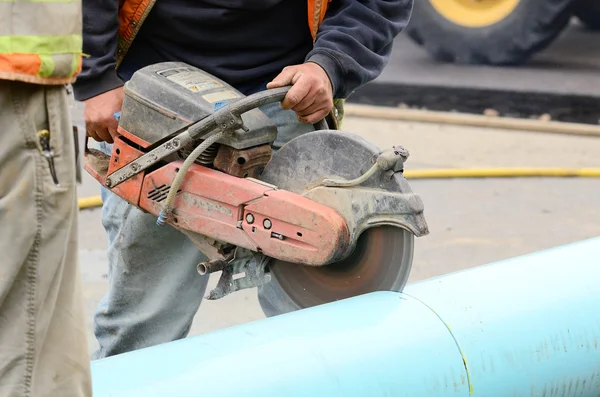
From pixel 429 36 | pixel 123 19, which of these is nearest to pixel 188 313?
pixel 123 19

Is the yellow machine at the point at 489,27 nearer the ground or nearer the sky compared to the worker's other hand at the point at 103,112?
nearer the ground

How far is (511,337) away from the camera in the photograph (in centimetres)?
221

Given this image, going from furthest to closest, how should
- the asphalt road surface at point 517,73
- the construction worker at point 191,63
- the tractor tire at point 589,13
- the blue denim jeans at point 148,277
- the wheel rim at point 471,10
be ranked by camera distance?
1. the tractor tire at point 589,13
2. the wheel rim at point 471,10
3. the asphalt road surface at point 517,73
4. the blue denim jeans at point 148,277
5. the construction worker at point 191,63

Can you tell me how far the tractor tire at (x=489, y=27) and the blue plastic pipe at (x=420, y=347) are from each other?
471 centimetres

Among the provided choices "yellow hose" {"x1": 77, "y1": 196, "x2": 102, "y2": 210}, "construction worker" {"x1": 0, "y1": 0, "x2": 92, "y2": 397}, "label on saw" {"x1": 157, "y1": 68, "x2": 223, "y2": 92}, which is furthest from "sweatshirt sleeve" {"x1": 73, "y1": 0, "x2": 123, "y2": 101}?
"yellow hose" {"x1": 77, "y1": 196, "x2": 102, "y2": 210}

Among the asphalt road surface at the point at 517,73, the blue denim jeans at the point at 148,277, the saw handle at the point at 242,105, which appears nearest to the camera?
the saw handle at the point at 242,105

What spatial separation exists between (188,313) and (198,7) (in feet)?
2.64

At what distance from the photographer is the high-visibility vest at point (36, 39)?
1.31 meters

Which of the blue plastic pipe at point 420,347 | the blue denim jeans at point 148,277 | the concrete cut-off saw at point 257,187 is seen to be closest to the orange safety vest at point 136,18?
the concrete cut-off saw at point 257,187

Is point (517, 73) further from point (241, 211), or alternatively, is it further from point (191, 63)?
point (241, 211)

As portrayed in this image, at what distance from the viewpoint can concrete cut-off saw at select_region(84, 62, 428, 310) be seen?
92.5 inches

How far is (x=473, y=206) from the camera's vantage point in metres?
4.82

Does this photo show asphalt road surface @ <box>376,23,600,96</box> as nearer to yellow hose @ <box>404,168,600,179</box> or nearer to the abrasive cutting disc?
yellow hose @ <box>404,168,600,179</box>

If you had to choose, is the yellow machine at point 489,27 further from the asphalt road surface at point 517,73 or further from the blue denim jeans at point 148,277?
the blue denim jeans at point 148,277
